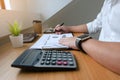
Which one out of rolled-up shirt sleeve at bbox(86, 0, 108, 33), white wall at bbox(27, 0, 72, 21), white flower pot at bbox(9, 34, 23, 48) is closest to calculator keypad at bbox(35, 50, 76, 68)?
white flower pot at bbox(9, 34, 23, 48)

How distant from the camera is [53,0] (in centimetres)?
208

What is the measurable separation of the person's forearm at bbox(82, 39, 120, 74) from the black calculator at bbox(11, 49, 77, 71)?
97 mm

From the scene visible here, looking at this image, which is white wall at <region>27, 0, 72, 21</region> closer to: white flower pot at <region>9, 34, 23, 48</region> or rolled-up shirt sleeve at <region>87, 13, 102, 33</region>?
rolled-up shirt sleeve at <region>87, 13, 102, 33</region>

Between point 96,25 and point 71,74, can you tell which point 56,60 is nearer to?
point 71,74

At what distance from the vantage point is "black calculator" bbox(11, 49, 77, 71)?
601mm

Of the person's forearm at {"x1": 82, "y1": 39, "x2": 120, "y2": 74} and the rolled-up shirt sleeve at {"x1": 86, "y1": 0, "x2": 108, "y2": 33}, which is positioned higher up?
the rolled-up shirt sleeve at {"x1": 86, "y1": 0, "x2": 108, "y2": 33}

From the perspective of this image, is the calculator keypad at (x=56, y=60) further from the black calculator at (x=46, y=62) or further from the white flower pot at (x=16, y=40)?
the white flower pot at (x=16, y=40)

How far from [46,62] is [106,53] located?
0.23 m

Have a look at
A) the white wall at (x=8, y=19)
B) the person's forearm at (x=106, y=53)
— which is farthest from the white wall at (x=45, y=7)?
the person's forearm at (x=106, y=53)

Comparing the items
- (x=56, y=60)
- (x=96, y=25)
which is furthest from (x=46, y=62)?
(x=96, y=25)

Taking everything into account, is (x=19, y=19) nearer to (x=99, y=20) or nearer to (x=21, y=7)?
(x=21, y=7)

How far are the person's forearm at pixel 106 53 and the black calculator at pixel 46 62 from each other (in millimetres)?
97

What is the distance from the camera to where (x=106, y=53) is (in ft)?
2.06

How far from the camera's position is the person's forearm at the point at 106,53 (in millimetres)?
589
